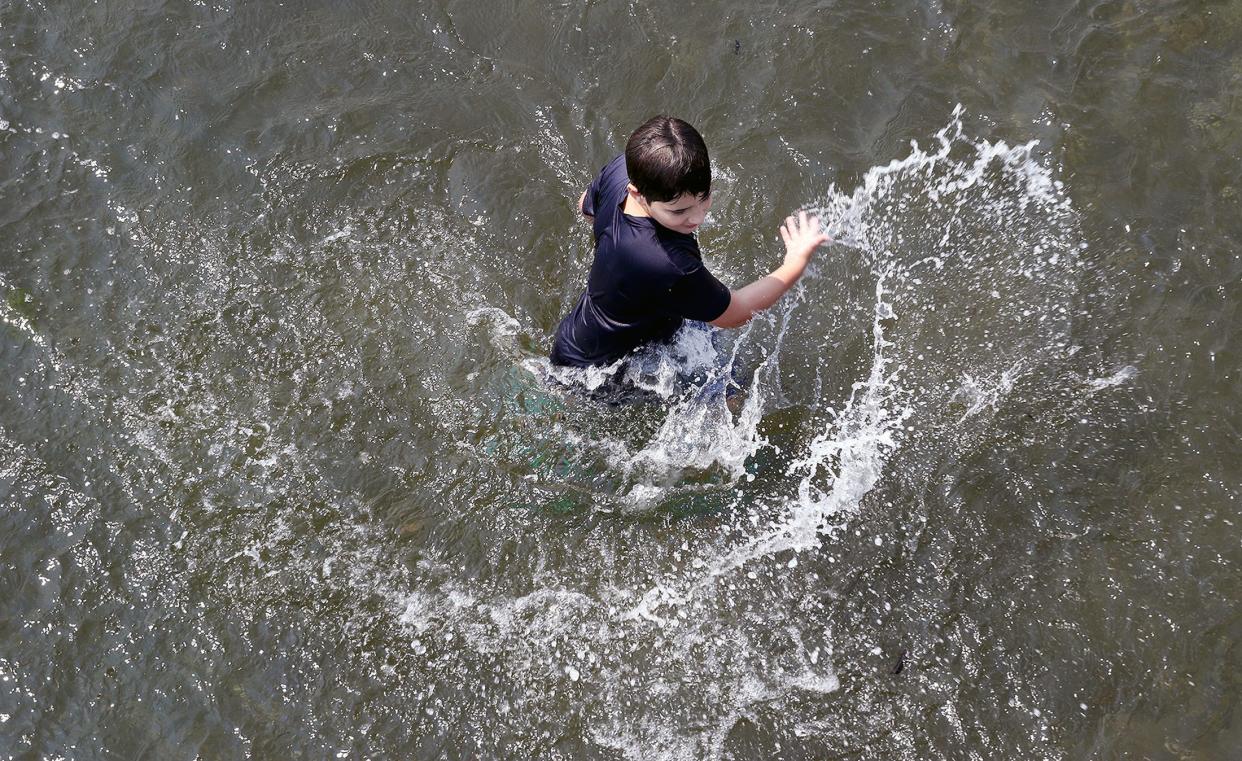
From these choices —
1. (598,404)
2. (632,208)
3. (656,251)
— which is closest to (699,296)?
(656,251)

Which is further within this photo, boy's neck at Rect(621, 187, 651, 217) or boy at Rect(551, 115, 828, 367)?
boy's neck at Rect(621, 187, 651, 217)

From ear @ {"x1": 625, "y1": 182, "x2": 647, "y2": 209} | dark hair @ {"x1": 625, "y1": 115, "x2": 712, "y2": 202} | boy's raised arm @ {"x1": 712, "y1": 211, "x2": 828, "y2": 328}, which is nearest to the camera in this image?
dark hair @ {"x1": 625, "y1": 115, "x2": 712, "y2": 202}

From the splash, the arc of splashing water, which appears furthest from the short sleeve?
the arc of splashing water

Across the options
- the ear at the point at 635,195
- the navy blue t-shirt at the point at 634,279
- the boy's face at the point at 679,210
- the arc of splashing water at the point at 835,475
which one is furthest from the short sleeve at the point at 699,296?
the arc of splashing water at the point at 835,475

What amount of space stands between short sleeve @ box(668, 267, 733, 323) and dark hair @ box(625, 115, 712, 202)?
0.96ft

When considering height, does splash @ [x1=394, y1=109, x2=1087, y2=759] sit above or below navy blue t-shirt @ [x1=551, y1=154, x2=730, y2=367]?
below

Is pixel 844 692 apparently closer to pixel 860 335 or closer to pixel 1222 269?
pixel 860 335

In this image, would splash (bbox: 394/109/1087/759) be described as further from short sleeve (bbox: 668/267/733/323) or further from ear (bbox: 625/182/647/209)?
ear (bbox: 625/182/647/209)

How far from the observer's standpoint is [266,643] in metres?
3.60

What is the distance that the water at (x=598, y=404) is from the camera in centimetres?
351

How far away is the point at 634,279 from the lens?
3.11m

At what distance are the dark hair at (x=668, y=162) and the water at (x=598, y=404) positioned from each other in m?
1.18

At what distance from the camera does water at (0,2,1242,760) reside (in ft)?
11.5

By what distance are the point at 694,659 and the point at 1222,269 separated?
315cm
